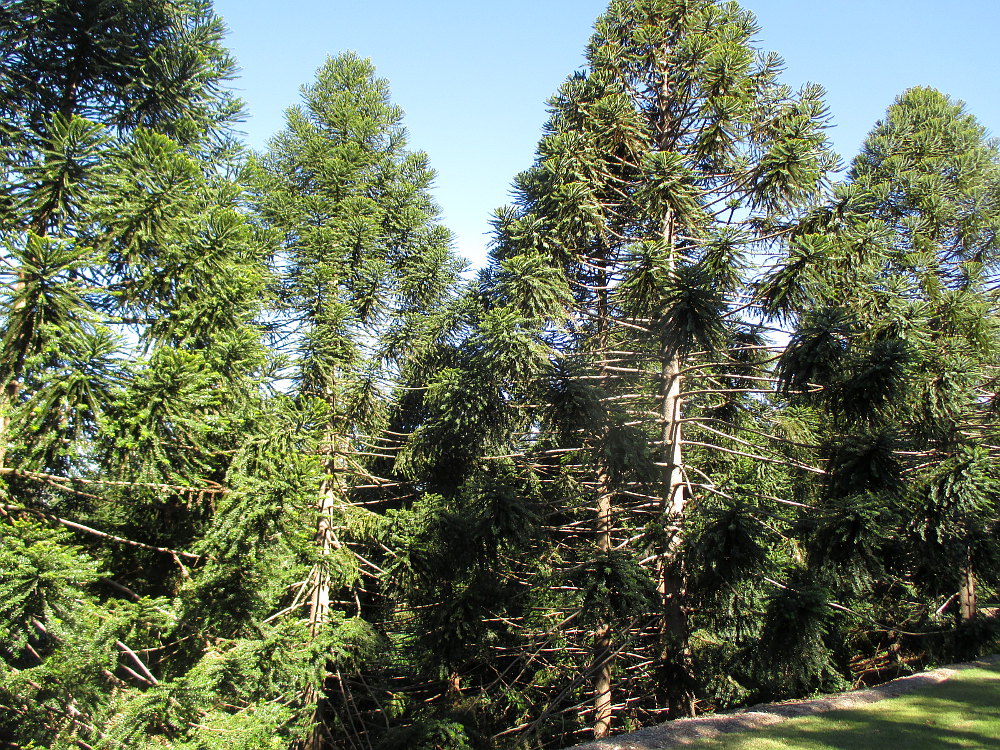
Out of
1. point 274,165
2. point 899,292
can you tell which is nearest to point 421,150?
point 274,165

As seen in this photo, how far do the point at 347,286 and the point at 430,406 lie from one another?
99.6 inches

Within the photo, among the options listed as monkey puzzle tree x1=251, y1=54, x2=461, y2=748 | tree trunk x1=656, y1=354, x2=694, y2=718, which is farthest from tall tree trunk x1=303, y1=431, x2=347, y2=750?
tree trunk x1=656, y1=354, x2=694, y2=718

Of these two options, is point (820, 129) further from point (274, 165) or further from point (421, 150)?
point (274, 165)

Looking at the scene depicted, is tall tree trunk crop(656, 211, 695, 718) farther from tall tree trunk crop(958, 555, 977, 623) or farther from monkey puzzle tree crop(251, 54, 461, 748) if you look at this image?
tall tree trunk crop(958, 555, 977, 623)

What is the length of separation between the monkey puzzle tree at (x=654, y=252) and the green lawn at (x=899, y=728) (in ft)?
6.05

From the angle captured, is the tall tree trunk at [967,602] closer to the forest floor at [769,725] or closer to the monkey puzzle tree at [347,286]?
the forest floor at [769,725]

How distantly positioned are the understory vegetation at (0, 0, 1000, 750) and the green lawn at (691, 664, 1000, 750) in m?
0.88

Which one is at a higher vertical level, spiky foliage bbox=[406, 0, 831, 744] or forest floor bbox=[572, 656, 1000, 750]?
spiky foliage bbox=[406, 0, 831, 744]

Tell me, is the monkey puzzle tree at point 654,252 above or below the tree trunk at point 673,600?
above

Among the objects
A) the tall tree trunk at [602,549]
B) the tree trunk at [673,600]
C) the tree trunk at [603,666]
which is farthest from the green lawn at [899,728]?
the tree trunk at [603,666]

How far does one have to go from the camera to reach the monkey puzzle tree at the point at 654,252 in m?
8.36

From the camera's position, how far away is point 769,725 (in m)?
6.91

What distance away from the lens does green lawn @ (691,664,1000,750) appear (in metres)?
Answer: 5.98

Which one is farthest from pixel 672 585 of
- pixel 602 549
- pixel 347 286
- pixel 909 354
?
pixel 347 286
